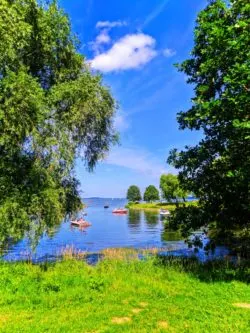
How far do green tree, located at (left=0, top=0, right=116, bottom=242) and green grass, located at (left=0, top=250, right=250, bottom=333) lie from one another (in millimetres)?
3026

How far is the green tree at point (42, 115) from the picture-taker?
15.5 meters

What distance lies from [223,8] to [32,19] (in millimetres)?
9109

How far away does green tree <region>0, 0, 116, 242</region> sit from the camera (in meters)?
15.5

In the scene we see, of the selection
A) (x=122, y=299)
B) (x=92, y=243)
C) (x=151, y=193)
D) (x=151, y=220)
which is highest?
(x=151, y=193)

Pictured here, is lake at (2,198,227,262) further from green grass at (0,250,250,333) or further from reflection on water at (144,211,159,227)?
reflection on water at (144,211,159,227)

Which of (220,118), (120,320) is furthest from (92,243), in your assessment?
(120,320)

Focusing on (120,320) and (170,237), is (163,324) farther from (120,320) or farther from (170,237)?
(170,237)

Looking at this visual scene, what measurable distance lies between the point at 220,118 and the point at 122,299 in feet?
23.3

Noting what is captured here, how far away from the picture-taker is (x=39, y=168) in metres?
17.0

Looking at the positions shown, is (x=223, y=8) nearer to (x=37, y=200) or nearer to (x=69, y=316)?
(x=37, y=200)

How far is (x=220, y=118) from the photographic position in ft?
43.4

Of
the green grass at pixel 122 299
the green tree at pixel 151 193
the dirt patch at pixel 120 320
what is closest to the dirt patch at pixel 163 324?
the green grass at pixel 122 299

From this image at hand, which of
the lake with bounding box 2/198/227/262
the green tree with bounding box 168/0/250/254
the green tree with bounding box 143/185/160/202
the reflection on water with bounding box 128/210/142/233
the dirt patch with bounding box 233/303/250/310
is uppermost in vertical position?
the green tree with bounding box 143/185/160/202

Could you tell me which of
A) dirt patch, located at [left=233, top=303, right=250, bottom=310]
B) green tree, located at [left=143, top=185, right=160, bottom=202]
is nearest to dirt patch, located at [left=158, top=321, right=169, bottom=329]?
dirt patch, located at [left=233, top=303, right=250, bottom=310]
